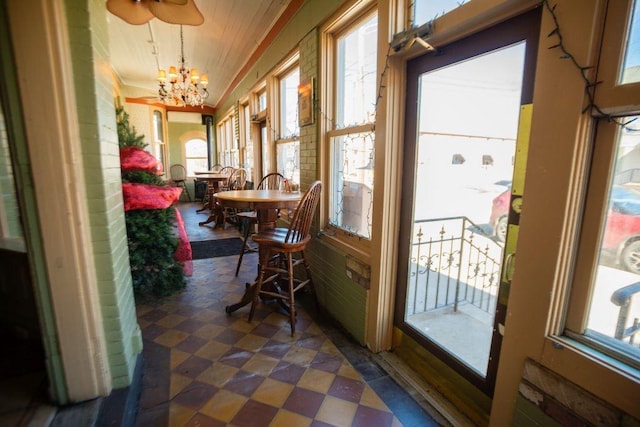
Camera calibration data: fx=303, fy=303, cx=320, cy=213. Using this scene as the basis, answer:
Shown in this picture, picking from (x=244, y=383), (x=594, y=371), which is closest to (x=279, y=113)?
(x=244, y=383)

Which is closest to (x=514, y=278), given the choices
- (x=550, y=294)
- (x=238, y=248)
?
(x=550, y=294)

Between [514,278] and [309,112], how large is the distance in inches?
80.0

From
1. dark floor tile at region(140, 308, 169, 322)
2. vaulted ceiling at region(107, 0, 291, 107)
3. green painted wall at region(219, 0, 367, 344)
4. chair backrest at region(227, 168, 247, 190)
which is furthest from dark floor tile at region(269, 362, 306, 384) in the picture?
chair backrest at region(227, 168, 247, 190)

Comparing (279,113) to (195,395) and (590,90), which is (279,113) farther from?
(590,90)

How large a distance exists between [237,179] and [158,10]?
415cm

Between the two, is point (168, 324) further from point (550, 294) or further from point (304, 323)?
point (550, 294)

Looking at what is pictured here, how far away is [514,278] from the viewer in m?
1.16

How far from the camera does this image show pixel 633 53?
0.86 meters

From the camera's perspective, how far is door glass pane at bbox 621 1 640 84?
33.4 inches

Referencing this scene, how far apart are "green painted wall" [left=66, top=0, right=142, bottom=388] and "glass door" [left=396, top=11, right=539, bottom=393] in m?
1.56

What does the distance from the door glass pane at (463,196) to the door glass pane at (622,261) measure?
1.47 ft

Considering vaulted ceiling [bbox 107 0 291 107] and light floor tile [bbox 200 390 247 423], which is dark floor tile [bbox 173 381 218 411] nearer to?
light floor tile [bbox 200 390 247 423]

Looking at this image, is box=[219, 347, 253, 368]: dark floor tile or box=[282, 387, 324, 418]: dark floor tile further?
box=[219, 347, 253, 368]: dark floor tile

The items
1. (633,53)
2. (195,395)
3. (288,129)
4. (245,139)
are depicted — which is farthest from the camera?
(245,139)
